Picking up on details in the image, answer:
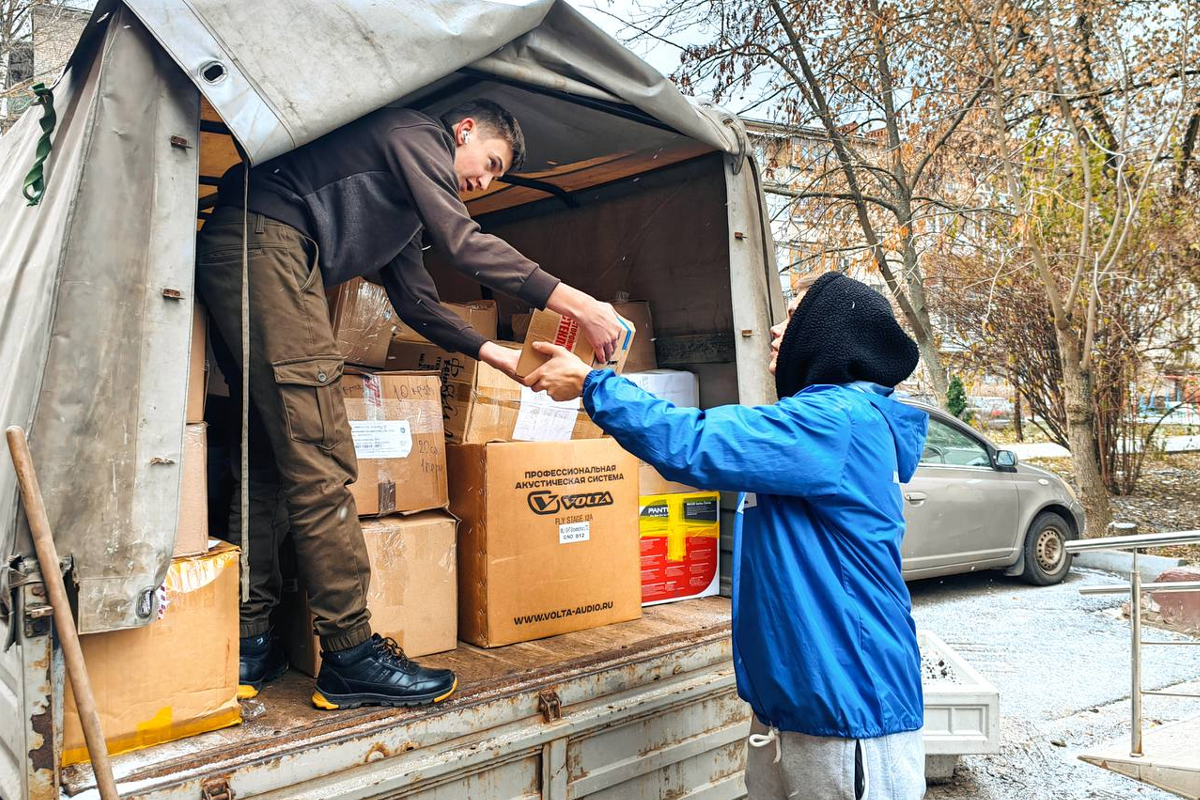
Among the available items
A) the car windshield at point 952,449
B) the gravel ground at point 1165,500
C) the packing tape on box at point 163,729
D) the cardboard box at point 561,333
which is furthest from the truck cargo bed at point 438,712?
the gravel ground at point 1165,500

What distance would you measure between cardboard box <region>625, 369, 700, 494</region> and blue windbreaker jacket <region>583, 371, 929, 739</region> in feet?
4.95

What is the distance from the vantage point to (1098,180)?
30.3ft

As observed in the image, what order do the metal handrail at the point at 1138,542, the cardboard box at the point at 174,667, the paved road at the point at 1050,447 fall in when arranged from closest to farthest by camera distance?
1. the cardboard box at the point at 174,667
2. the metal handrail at the point at 1138,542
3. the paved road at the point at 1050,447

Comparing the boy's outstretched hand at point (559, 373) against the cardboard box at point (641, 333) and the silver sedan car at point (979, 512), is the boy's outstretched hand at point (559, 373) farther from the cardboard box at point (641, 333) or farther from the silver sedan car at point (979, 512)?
the silver sedan car at point (979, 512)

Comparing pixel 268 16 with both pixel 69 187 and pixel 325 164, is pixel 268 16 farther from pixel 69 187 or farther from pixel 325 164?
pixel 69 187

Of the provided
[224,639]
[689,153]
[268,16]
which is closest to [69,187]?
[268,16]

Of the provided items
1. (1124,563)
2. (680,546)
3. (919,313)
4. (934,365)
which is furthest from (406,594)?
(934,365)

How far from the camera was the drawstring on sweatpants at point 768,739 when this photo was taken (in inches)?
78.1

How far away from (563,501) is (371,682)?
0.97m

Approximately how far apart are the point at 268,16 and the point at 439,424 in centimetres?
135

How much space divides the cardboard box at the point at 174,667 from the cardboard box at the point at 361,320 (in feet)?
3.21

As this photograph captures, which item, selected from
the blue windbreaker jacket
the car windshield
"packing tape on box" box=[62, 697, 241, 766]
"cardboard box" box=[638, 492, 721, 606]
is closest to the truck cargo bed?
"packing tape on box" box=[62, 697, 241, 766]

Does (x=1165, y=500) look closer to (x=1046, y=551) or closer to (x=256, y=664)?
(x=1046, y=551)

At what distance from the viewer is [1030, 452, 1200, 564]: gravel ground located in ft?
31.3
